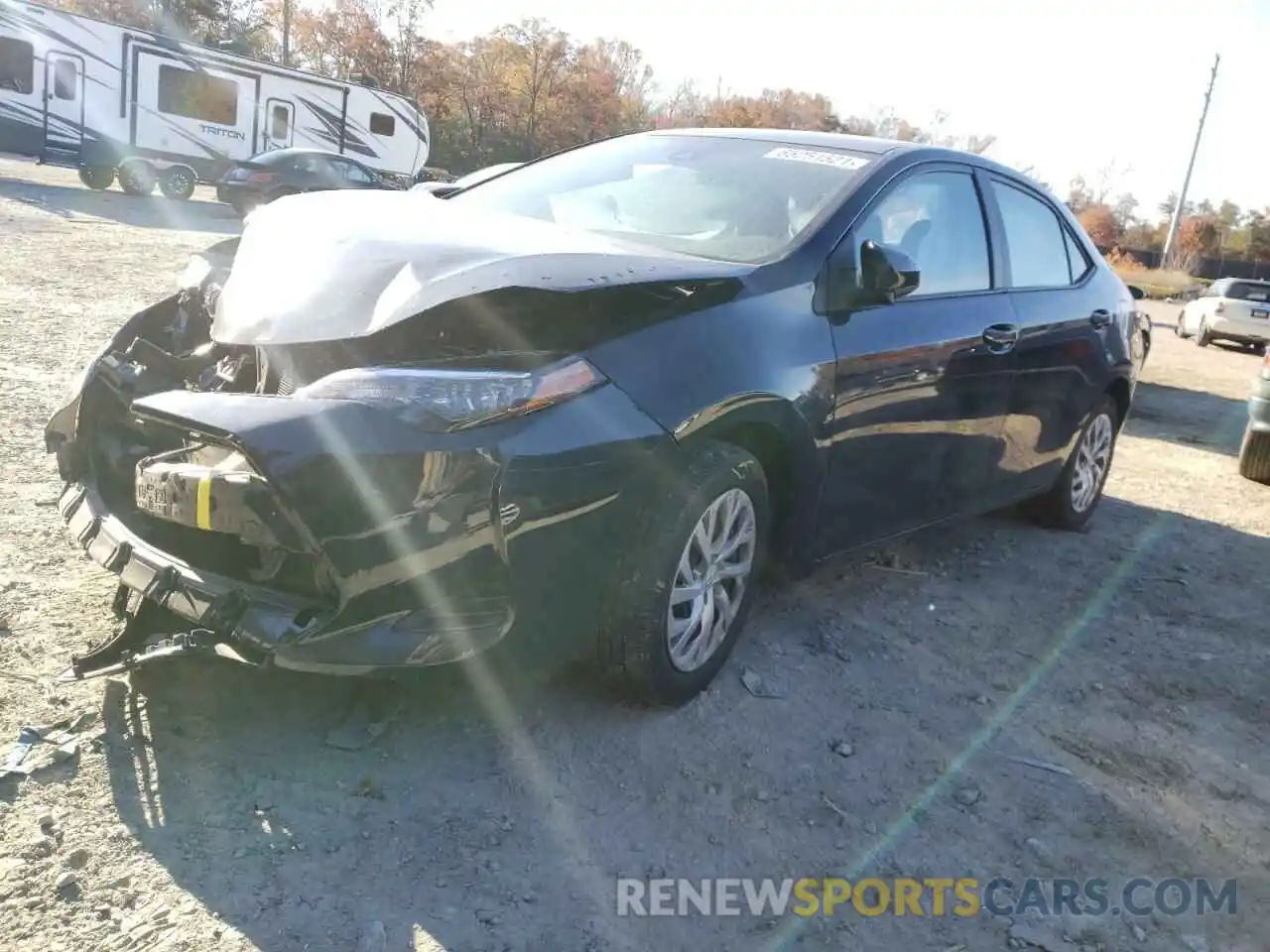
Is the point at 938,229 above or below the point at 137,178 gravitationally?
above

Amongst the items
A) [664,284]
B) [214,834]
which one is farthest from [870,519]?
[214,834]

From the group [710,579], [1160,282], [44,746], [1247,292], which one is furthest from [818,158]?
[1160,282]

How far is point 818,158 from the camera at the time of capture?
3895mm

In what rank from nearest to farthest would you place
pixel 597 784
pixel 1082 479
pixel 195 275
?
1. pixel 597 784
2. pixel 195 275
3. pixel 1082 479

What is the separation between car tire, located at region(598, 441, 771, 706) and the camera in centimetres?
286

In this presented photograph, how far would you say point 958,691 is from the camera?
11.9 feet

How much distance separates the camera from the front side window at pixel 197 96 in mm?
22672

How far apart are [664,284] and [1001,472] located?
240 centimetres

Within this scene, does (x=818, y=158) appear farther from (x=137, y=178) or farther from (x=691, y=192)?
(x=137, y=178)

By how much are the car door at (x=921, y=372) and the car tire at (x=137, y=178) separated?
845 inches

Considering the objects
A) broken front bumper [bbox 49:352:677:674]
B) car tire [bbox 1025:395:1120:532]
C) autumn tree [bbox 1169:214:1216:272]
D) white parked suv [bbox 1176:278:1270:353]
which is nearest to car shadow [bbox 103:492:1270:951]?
broken front bumper [bbox 49:352:677:674]

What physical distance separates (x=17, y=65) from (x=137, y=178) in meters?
2.90

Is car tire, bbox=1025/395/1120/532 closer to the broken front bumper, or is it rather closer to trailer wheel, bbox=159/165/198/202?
the broken front bumper

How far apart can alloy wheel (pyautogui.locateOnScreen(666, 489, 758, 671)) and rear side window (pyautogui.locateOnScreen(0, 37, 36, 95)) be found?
23.0 meters
